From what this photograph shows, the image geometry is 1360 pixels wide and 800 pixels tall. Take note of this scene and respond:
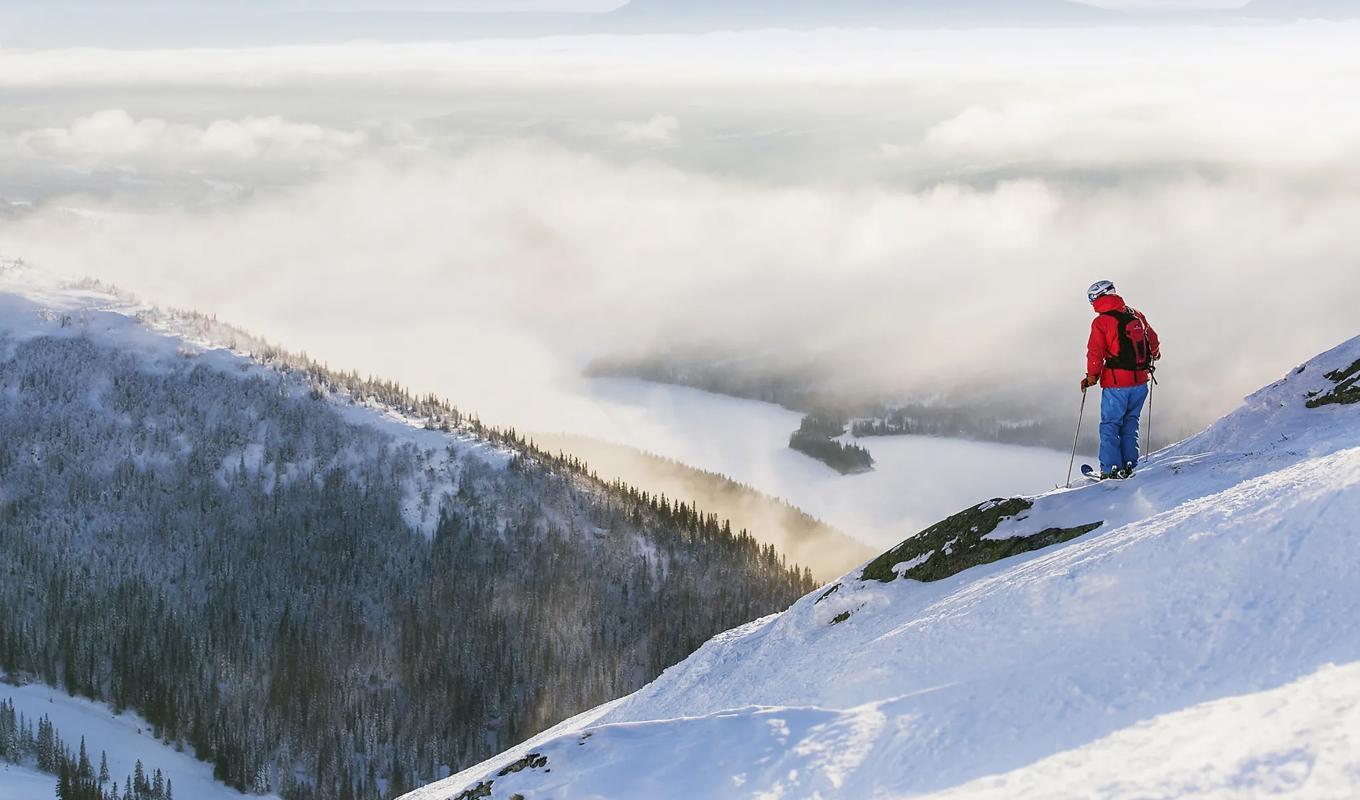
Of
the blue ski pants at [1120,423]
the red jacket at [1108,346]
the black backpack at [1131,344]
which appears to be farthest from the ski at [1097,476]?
the black backpack at [1131,344]

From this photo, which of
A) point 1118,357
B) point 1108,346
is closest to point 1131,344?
point 1118,357

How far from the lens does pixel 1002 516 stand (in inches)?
1163

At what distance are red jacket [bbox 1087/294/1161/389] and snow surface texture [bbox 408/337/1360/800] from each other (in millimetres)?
2930

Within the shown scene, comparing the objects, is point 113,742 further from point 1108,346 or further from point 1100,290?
point 1100,290

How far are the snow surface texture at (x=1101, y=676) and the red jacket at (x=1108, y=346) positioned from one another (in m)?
2.93

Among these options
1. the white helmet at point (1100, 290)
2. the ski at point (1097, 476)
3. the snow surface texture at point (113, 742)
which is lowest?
the snow surface texture at point (113, 742)

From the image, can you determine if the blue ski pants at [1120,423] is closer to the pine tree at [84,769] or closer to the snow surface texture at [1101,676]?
the snow surface texture at [1101,676]

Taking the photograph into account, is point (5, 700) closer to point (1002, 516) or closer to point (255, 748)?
point (255, 748)

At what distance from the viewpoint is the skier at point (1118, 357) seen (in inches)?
1076

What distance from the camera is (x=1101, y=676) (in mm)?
17203

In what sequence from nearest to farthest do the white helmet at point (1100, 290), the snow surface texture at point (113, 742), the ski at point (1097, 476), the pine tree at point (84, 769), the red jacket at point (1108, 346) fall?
the red jacket at point (1108, 346), the white helmet at point (1100, 290), the ski at point (1097, 476), the pine tree at point (84, 769), the snow surface texture at point (113, 742)

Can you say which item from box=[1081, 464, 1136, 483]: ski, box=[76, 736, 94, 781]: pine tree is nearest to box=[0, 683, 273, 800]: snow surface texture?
box=[76, 736, 94, 781]: pine tree

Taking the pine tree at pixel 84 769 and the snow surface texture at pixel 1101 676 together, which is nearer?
the snow surface texture at pixel 1101 676

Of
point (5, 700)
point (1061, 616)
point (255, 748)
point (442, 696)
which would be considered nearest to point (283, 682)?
point (255, 748)
